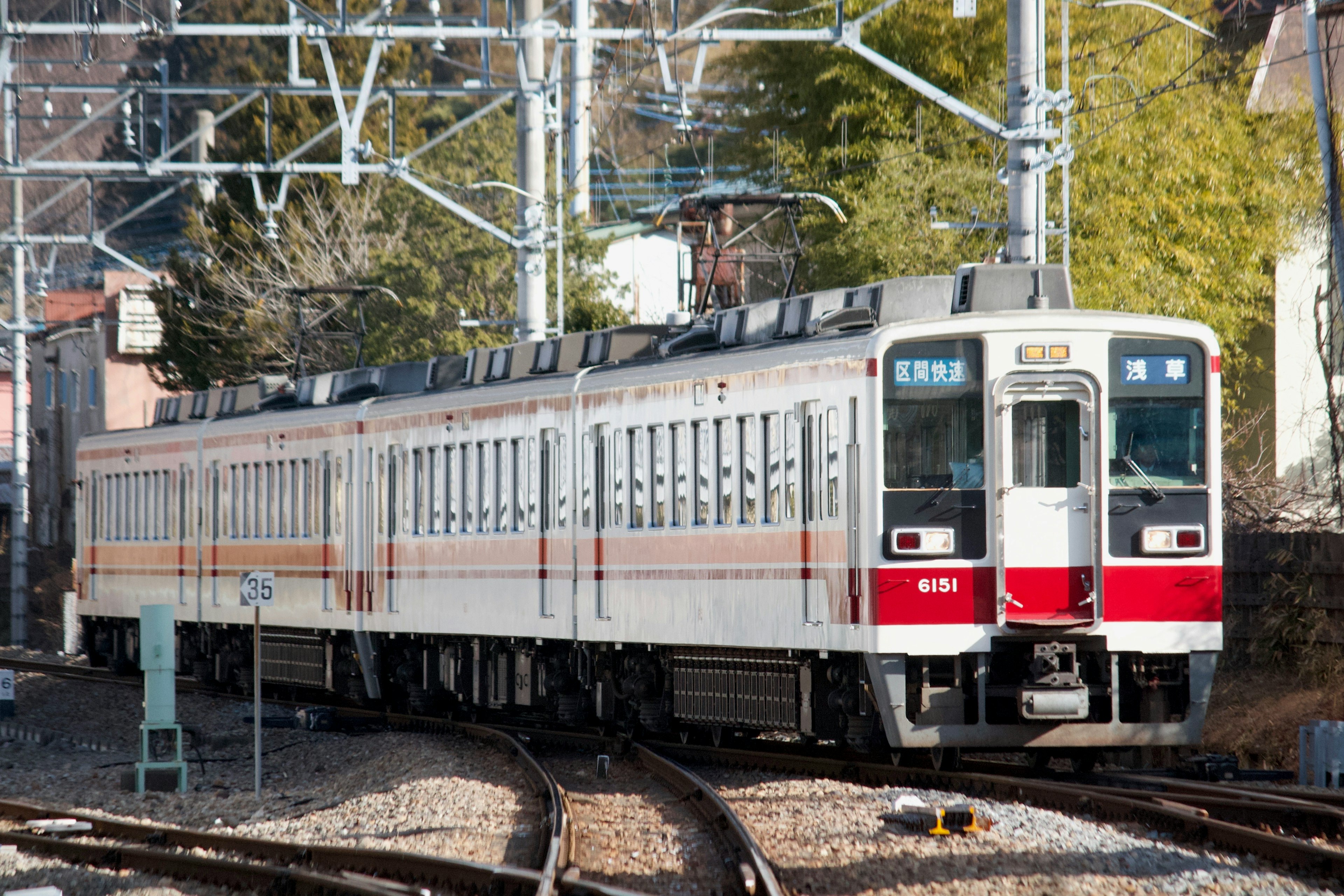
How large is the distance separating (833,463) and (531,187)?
1112cm

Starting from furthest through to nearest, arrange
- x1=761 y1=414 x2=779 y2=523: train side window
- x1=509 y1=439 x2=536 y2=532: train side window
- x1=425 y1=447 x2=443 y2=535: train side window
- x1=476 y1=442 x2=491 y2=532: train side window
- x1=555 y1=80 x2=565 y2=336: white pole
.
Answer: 1. x1=555 y1=80 x2=565 y2=336: white pole
2. x1=425 y1=447 x2=443 y2=535: train side window
3. x1=476 y1=442 x2=491 y2=532: train side window
4. x1=509 y1=439 x2=536 y2=532: train side window
5. x1=761 y1=414 x2=779 y2=523: train side window

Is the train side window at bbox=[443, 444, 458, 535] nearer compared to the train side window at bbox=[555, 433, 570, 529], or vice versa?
the train side window at bbox=[555, 433, 570, 529]

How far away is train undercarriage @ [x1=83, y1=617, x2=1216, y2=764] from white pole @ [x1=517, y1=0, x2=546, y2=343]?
407 cm

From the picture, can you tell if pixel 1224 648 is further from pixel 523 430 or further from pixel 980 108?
pixel 980 108

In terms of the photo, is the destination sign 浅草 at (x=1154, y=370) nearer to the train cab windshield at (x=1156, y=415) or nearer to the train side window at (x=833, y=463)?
the train cab windshield at (x=1156, y=415)

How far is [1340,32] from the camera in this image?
23.3 meters

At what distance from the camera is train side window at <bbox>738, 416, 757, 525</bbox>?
45.4 feet

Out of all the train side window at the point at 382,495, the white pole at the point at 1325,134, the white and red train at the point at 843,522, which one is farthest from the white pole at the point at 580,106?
the white pole at the point at 1325,134

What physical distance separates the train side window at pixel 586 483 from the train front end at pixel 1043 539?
4328 millimetres

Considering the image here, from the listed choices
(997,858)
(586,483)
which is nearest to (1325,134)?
→ (586,483)

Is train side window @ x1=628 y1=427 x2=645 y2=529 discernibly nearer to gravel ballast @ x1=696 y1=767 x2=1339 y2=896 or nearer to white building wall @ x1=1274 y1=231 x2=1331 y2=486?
gravel ballast @ x1=696 y1=767 x2=1339 y2=896

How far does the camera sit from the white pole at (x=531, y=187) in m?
22.2

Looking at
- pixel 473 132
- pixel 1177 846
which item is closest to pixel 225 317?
pixel 473 132

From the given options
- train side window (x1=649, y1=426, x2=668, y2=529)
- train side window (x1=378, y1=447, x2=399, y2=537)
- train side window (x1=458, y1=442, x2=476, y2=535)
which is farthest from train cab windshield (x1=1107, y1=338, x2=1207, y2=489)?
train side window (x1=378, y1=447, x2=399, y2=537)
